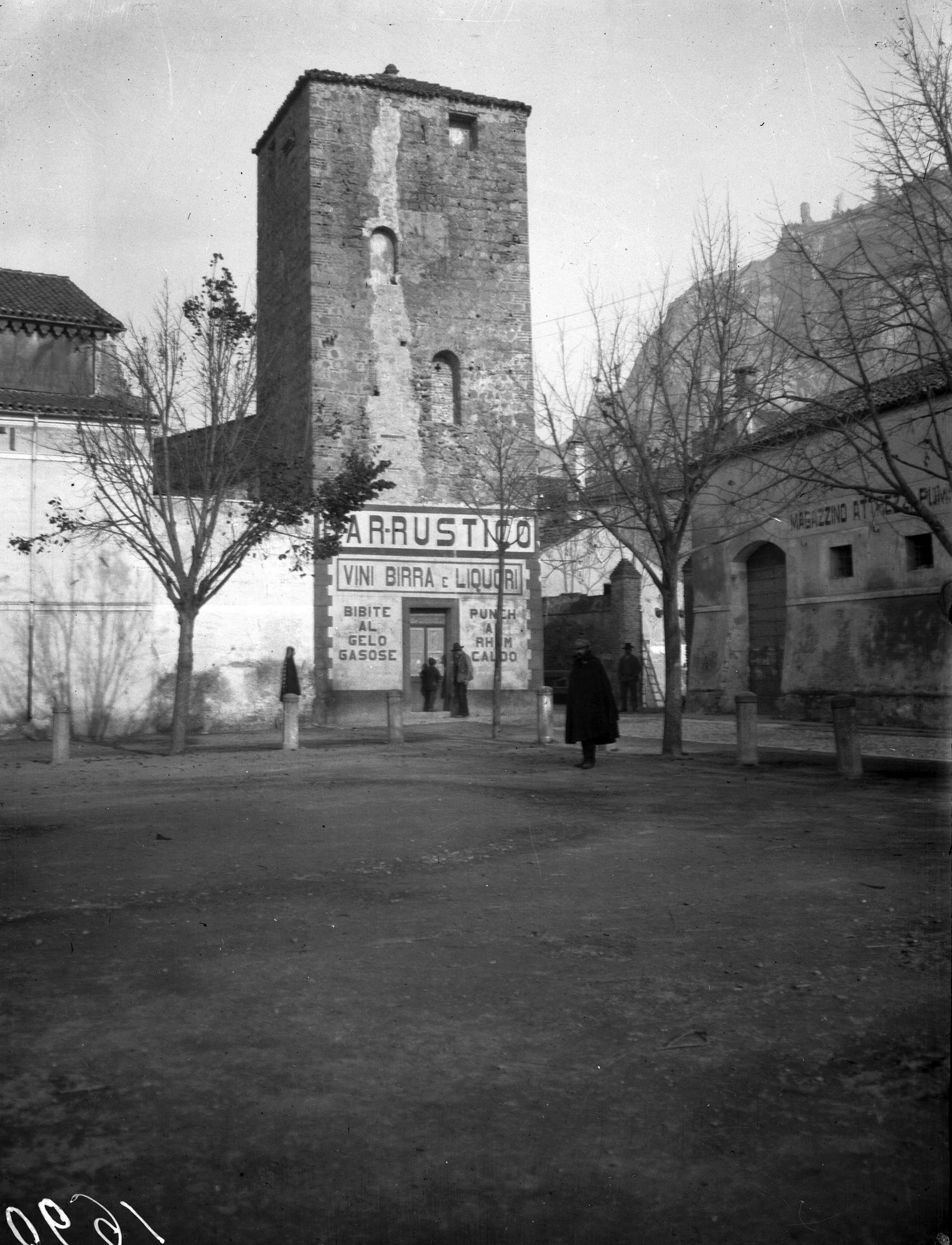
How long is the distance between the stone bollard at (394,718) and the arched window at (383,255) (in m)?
11.1

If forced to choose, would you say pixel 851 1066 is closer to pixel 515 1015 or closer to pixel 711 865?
pixel 515 1015

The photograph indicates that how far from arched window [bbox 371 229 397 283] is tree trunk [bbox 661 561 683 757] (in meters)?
13.0

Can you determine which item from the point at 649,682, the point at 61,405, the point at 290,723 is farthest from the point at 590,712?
the point at 649,682

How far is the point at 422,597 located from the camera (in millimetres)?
26016

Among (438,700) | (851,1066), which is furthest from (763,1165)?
(438,700)

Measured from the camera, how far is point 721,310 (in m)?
17.5

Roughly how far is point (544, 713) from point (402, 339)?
11.0 metres

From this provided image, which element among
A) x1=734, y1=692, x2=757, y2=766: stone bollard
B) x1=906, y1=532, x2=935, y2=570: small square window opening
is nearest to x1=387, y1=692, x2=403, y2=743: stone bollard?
x1=734, y1=692, x2=757, y2=766: stone bollard

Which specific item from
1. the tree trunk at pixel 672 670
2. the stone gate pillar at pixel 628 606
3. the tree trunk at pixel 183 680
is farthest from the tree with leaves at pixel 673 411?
the stone gate pillar at pixel 628 606

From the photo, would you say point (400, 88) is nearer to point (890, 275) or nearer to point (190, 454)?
point (190, 454)

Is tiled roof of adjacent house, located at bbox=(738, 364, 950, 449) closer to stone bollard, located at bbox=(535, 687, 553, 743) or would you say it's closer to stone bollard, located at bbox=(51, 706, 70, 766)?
stone bollard, located at bbox=(535, 687, 553, 743)

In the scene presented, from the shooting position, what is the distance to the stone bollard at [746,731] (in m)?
14.7

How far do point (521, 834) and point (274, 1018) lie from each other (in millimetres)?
4967

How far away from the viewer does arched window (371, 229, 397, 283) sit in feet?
86.2
